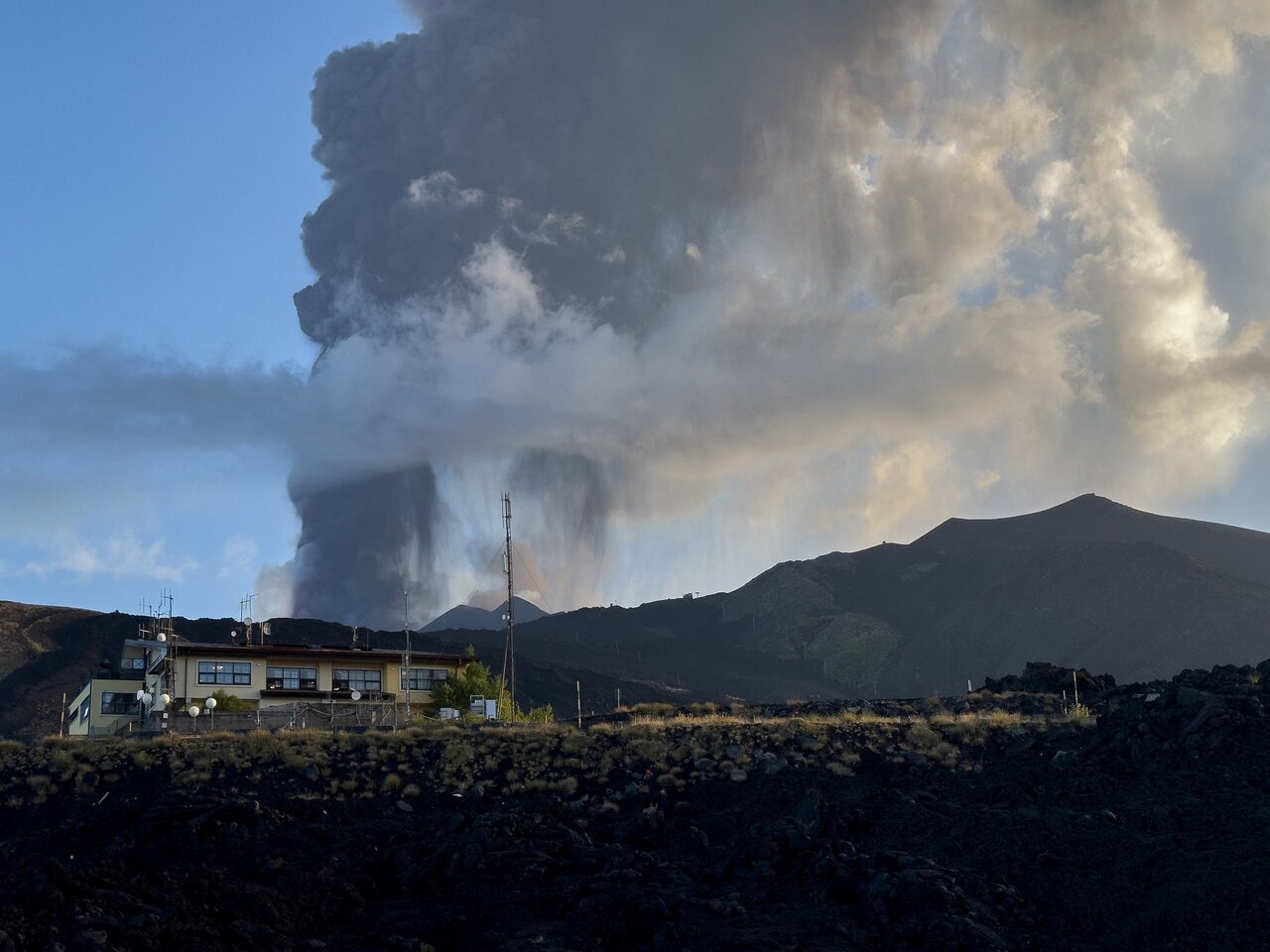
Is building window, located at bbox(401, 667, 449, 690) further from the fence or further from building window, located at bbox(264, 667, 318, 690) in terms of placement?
the fence

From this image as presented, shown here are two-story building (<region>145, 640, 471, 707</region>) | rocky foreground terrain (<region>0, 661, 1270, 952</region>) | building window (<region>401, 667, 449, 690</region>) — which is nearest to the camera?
rocky foreground terrain (<region>0, 661, 1270, 952</region>)

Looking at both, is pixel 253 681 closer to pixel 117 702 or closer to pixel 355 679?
pixel 355 679

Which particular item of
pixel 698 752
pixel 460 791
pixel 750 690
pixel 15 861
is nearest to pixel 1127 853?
pixel 698 752

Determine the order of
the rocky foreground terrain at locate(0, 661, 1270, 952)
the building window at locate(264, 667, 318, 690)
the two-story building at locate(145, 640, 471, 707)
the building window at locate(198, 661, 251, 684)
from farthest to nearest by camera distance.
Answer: the building window at locate(264, 667, 318, 690)
the building window at locate(198, 661, 251, 684)
the two-story building at locate(145, 640, 471, 707)
the rocky foreground terrain at locate(0, 661, 1270, 952)

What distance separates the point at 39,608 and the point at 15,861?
155 m

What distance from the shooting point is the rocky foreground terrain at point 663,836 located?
30.3 metres

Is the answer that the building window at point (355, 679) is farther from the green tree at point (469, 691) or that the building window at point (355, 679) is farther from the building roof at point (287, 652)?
the green tree at point (469, 691)

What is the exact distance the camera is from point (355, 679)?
73812 millimetres

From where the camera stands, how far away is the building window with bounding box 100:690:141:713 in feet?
234

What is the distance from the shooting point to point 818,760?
4481 centimetres

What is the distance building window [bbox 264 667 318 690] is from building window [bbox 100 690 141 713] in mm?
7485

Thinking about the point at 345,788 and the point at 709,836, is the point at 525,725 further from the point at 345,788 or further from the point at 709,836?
the point at 709,836

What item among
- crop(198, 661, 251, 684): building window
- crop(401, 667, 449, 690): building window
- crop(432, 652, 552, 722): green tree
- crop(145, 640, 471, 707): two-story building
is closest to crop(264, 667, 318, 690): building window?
crop(145, 640, 471, 707): two-story building

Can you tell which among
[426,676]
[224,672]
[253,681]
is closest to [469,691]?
[426,676]
